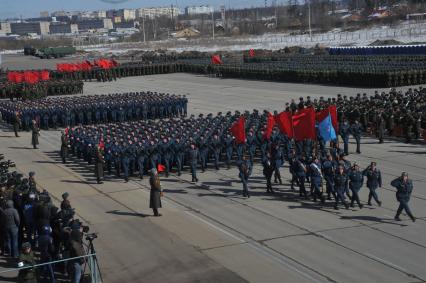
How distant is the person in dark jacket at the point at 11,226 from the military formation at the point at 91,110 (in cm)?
1653

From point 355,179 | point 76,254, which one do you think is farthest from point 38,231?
point 355,179

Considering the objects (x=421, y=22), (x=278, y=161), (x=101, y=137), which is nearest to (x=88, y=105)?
(x=101, y=137)

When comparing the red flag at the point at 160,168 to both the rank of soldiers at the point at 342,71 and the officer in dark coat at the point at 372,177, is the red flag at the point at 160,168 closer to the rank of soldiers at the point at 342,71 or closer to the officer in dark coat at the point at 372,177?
the officer in dark coat at the point at 372,177

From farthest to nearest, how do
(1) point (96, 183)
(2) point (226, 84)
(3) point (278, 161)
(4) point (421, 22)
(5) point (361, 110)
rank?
(4) point (421, 22)
(2) point (226, 84)
(5) point (361, 110)
(1) point (96, 183)
(3) point (278, 161)

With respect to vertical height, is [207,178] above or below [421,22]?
below

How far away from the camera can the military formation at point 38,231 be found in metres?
9.46

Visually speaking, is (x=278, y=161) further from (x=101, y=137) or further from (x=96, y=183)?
(x=101, y=137)

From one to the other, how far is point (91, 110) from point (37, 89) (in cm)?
1137

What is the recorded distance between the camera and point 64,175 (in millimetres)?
18797

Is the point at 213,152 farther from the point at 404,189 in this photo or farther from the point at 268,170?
→ the point at 404,189

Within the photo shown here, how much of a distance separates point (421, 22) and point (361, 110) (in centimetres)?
8050

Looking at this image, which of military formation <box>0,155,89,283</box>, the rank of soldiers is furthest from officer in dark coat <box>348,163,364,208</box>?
the rank of soldiers

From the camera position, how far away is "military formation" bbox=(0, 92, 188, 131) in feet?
92.3

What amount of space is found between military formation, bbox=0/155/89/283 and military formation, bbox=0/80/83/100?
86.8ft
